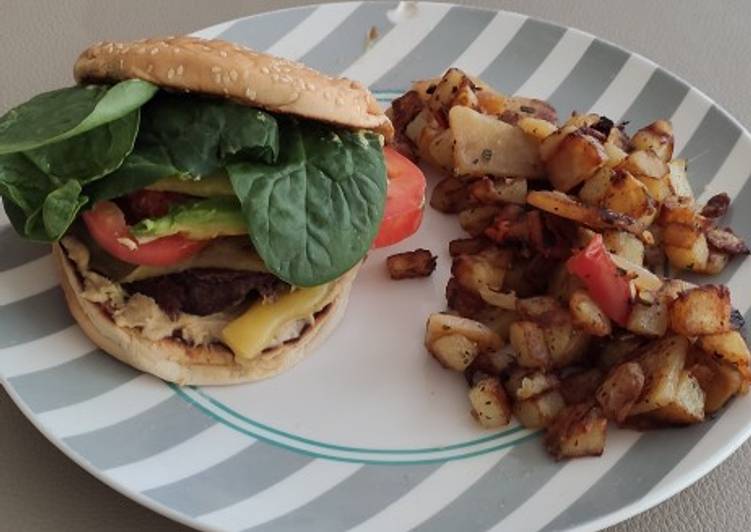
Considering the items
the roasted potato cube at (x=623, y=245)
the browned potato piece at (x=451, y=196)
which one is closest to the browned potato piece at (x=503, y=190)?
the browned potato piece at (x=451, y=196)

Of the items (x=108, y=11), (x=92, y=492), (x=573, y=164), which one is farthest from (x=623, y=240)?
(x=108, y=11)

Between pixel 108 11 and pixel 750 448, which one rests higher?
pixel 750 448

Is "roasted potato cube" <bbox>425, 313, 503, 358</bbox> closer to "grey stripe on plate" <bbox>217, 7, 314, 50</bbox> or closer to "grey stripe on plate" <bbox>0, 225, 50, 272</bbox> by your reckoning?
"grey stripe on plate" <bbox>0, 225, 50, 272</bbox>

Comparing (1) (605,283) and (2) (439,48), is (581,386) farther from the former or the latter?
(2) (439,48)

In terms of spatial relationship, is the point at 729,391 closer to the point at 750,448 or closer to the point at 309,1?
the point at 750,448

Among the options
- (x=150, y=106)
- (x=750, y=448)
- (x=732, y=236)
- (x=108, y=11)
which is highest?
(x=150, y=106)

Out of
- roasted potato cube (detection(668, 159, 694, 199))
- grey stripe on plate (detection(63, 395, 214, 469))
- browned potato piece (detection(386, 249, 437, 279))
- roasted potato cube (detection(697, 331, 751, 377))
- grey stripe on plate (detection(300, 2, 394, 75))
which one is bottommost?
grey stripe on plate (detection(63, 395, 214, 469))

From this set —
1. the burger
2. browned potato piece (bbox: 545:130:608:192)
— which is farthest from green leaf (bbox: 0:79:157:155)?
browned potato piece (bbox: 545:130:608:192)
